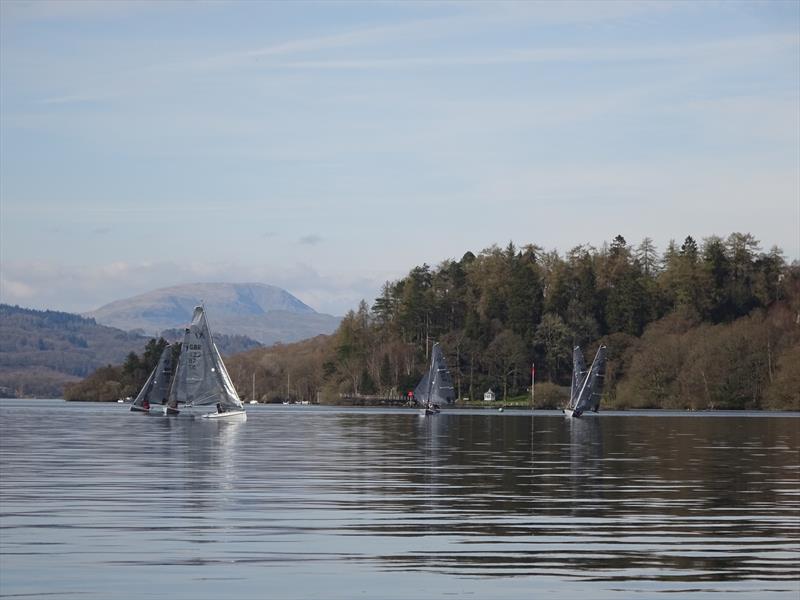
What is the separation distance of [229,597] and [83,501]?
518 inches

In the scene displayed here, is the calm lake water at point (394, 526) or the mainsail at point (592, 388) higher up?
the mainsail at point (592, 388)

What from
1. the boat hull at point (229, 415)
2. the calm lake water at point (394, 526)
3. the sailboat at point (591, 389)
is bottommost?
the calm lake water at point (394, 526)

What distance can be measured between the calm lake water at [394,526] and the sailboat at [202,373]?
177ft

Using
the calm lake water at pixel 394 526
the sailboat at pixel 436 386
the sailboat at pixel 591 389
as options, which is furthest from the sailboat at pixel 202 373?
the calm lake water at pixel 394 526

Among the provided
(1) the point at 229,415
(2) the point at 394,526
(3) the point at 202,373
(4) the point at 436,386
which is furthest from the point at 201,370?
(2) the point at 394,526

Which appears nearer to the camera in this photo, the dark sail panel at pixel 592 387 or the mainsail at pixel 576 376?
the dark sail panel at pixel 592 387

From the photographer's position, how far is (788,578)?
2070 cm

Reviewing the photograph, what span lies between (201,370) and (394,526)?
8103cm

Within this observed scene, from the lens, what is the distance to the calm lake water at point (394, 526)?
20.0m

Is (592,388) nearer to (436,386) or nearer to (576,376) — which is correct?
(576,376)

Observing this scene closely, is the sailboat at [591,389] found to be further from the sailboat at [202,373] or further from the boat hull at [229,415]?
the sailboat at [202,373]

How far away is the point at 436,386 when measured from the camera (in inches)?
5458

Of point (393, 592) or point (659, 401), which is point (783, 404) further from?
point (393, 592)

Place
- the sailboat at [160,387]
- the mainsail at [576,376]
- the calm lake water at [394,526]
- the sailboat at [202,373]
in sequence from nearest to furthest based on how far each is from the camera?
the calm lake water at [394,526] → the sailboat at [202,373] → the sailboat at [160,387] → the mainsail at [576,376]
